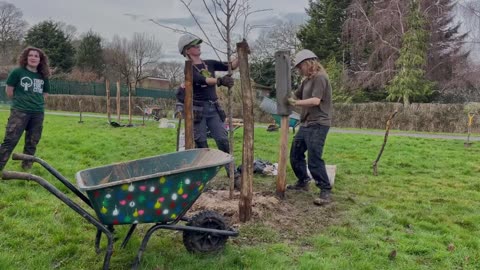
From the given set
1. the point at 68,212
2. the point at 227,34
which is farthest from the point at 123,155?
the point at 227,34

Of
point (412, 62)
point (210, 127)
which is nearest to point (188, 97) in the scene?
point (210, 127)

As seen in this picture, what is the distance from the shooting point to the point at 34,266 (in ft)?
8.90

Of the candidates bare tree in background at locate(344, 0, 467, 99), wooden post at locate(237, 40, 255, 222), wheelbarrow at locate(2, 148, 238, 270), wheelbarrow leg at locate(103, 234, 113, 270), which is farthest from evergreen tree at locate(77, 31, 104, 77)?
wheelbarrow leg at locate(103, 234, 113, 270)

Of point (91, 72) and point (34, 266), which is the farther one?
point (91, 72)

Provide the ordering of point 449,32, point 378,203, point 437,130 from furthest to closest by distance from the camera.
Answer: point 449,32 → point 437,130 → point 378,203

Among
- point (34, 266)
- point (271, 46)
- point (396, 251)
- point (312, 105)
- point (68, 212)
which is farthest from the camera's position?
point (271, 46)

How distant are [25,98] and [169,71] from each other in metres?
32.7

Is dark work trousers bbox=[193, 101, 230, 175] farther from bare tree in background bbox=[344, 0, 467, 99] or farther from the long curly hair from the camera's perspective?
bare tree in background bbox=[344, 0, 467, 99]

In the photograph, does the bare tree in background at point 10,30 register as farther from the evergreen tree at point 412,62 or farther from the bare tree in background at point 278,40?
the evergreen tree at point 412,62

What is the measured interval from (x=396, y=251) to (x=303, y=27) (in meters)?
27.3

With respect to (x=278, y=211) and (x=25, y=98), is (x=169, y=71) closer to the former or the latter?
(x=25, y=98)

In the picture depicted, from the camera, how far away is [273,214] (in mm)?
3881

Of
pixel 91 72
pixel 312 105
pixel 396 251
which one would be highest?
pixel 91 72

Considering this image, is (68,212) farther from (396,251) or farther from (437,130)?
(437,130)
